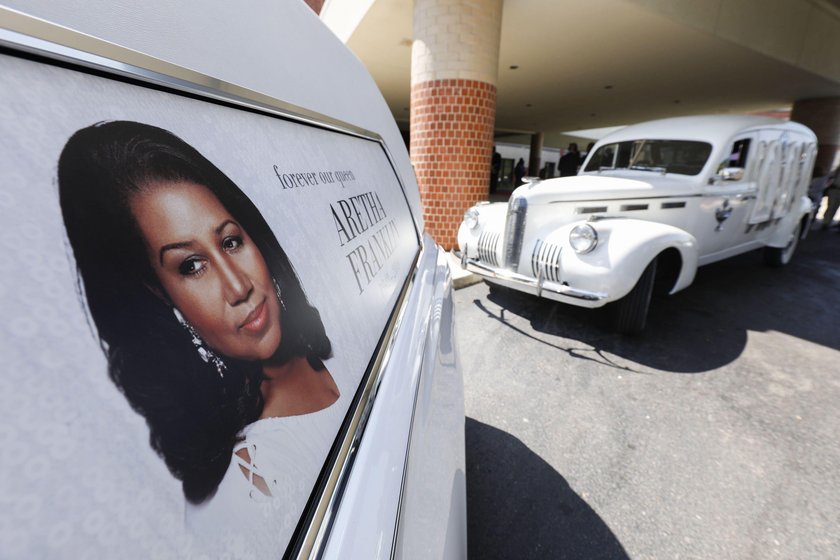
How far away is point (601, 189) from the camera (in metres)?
3.89

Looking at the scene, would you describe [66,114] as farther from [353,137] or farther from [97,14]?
[353,137]

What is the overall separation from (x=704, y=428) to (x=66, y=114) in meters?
3.08

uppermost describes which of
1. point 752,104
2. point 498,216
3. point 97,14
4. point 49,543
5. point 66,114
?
point 752,104

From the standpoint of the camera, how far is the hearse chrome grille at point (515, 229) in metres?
3.88

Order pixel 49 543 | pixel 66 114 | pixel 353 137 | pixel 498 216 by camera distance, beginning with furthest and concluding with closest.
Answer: pixel 498 216, pixel 353 137, pixel 66 114, pixel 49 543

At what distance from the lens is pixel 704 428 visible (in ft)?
7.85

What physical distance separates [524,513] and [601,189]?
314 centimetres

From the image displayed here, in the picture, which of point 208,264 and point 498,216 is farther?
point 498,216

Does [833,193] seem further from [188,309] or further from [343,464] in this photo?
[188,309]

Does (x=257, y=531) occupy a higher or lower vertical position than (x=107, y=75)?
lower

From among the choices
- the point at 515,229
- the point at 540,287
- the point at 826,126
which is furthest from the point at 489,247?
the point at 826,126

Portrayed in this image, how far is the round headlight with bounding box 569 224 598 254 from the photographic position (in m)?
3.32

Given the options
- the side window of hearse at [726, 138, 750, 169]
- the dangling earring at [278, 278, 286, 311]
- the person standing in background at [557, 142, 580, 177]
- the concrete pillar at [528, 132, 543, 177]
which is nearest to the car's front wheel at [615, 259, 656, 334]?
the side window of hearse at [726, 138, 750, 169]

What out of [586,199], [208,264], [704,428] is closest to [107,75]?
[208,264]
